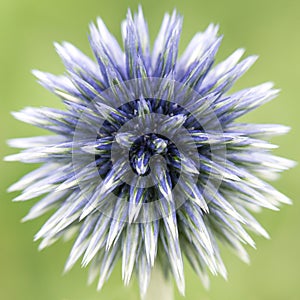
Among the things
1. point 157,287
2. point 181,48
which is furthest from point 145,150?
point 181,48

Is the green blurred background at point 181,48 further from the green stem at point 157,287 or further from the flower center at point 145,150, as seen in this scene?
the flower center at point 145,150

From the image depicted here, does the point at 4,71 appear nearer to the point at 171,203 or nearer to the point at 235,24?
the point at 235,24

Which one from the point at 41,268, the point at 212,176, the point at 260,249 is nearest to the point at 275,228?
the point at 260,249

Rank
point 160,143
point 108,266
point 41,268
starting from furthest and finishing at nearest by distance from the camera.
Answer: point 41,268, point 108,266, point 160,143

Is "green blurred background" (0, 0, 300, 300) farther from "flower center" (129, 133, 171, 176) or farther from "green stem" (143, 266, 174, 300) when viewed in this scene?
"flower center" (129, 133, 171, 176)

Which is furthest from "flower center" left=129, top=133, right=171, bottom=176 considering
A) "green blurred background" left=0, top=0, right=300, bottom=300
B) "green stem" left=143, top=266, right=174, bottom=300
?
"green blurred background" left=0, top=0, right=300, bottom=300

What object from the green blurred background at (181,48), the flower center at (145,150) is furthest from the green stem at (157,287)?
the green blurred background at (181,48)
